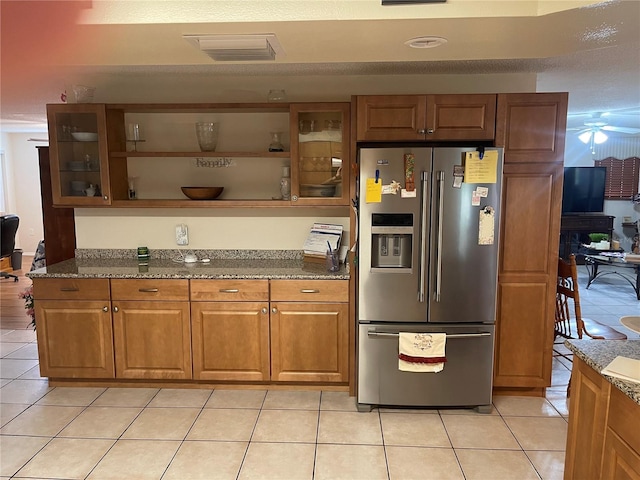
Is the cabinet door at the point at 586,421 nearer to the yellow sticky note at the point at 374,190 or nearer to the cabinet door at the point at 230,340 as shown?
the yellow sticky note at the point at 374,190

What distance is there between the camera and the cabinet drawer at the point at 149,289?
311cm

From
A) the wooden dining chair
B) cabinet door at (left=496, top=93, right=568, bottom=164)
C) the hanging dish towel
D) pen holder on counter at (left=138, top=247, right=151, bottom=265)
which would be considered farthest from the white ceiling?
the hanging dish towel

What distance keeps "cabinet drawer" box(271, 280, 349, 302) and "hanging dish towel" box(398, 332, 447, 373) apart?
487 mm

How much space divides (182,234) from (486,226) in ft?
7.40

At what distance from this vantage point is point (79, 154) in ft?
11.0

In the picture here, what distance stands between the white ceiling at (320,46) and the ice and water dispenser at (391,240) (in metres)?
0.93

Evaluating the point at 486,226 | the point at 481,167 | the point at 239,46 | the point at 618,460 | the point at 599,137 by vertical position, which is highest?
the point at 599,137

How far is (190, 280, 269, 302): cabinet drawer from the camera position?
309 cm

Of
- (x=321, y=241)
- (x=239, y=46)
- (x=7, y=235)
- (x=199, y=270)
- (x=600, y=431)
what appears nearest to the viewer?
(x=600, y=431)

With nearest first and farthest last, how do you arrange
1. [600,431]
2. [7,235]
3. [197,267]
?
1. [600,431]
2. [197,267]
3. [7,235]

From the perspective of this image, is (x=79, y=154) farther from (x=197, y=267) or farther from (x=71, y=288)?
(x=197, y=267)

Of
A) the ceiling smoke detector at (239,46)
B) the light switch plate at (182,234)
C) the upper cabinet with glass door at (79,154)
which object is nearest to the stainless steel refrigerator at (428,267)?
the ceiling smoke detector at (239,46)

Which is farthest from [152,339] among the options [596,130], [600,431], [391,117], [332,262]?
[596,130]

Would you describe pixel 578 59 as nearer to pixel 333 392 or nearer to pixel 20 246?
pixel 333 392
